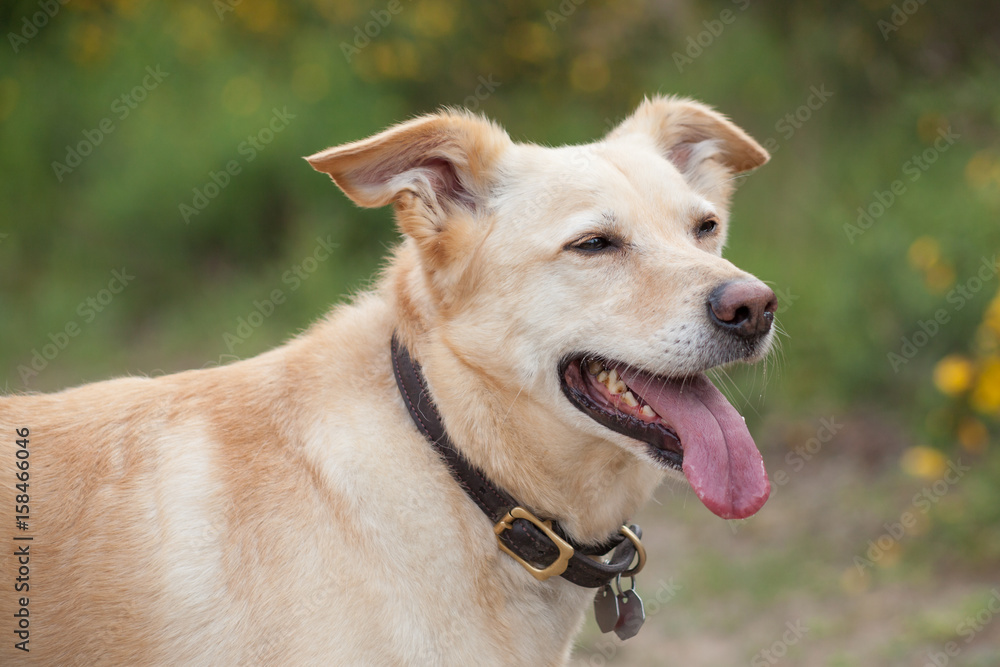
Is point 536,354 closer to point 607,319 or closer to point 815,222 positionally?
point 607,319

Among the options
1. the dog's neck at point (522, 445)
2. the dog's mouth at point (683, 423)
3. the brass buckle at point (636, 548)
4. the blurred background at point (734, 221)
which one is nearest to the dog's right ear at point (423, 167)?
the dog's neck at point (522, 445)

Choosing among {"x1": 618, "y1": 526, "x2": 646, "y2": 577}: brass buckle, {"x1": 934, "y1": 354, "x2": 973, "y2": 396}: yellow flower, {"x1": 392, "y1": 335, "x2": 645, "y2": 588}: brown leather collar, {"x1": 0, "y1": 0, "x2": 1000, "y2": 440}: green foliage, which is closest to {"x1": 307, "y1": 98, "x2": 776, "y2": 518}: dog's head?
{"x1": 392, "y1": 335, "x2": 645, "y2": 588}: brown leather collar

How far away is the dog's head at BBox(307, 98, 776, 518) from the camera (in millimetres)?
2338

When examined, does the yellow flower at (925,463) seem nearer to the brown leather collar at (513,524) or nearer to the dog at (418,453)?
the dog at (418,453)

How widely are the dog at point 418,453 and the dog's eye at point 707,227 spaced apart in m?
0.17

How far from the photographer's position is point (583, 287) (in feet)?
8.08

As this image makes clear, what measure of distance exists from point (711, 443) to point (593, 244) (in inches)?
26.4

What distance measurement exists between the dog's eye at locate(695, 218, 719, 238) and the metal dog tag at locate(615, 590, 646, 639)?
118 centimetres

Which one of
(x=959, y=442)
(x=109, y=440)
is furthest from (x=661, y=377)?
Answer: (x=959, y=442)

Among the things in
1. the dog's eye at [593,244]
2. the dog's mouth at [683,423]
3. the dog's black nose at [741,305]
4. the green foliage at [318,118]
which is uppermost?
the dog's black nose at [741,305]

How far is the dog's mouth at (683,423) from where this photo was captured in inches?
91.6

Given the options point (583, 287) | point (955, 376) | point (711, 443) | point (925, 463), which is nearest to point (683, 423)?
point (711, 443)

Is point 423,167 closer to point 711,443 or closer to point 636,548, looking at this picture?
point 711,443

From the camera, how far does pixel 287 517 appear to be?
2260mm
